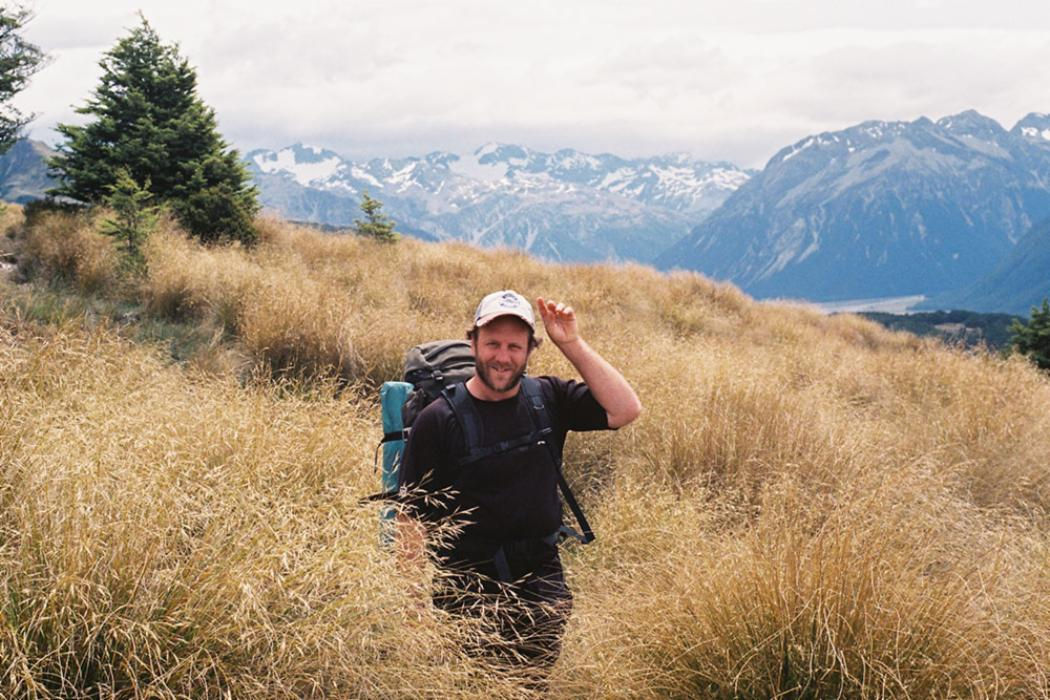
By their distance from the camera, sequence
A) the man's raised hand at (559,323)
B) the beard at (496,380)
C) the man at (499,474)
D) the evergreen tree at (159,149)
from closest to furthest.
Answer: the man at (499,474) → the beard at (496,380) → the man's raised hand at (559,323) → the evergreen tree at (159,149)

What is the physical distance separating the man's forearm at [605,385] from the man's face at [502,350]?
274 millimetres

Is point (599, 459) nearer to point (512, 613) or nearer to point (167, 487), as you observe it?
point (512, 613)

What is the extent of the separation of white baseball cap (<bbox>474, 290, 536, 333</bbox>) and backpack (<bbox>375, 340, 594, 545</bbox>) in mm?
353

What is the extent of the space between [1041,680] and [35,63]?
2172cm

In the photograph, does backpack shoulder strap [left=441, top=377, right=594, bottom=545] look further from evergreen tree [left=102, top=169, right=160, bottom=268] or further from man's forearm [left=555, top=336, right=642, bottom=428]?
evergreen tree [left=102, top=169, right=160, bottom=268]

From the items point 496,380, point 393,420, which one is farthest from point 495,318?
point 393,420

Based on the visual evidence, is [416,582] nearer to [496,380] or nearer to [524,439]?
[524,439]

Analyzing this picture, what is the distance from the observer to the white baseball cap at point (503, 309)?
3396 mm

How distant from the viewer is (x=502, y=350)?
3.42 m

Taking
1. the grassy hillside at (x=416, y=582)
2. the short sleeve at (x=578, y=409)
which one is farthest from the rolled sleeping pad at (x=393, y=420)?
the short sleeve at (x=578, y=409)

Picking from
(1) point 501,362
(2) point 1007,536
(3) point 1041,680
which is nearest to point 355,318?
(1) point 501,362

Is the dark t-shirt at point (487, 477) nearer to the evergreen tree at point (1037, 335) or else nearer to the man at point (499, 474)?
the man at point (499, 474)

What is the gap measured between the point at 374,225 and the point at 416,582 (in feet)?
45.9

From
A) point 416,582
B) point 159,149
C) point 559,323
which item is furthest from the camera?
point 159,149
